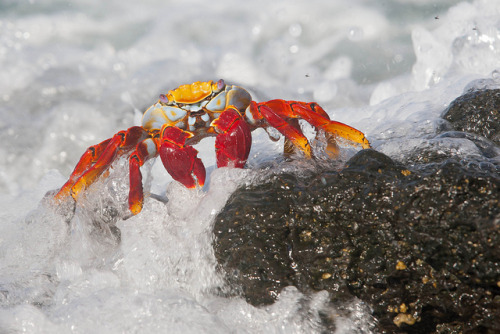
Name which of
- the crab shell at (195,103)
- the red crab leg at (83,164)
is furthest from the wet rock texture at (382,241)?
the red crab leg at (83,164)

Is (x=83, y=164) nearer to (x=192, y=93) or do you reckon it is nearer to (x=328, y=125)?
(x=192, y=93)

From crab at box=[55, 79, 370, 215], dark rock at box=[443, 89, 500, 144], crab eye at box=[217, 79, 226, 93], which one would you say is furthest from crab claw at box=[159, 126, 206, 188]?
dark rock at box=[443, 89, 500, 144]

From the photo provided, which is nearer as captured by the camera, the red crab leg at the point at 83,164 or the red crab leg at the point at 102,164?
the red crab leg at the point at 102,164

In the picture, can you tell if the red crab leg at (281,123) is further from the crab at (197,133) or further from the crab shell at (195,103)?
the crab shell at (195,103)

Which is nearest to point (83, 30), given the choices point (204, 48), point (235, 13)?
point (204, 48)

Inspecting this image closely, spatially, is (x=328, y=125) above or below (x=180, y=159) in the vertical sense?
above

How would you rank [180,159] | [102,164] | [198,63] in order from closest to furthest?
[180,159]
[102,164]
[198,63]

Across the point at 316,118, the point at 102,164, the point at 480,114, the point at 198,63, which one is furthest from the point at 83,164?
the point at 198,63
